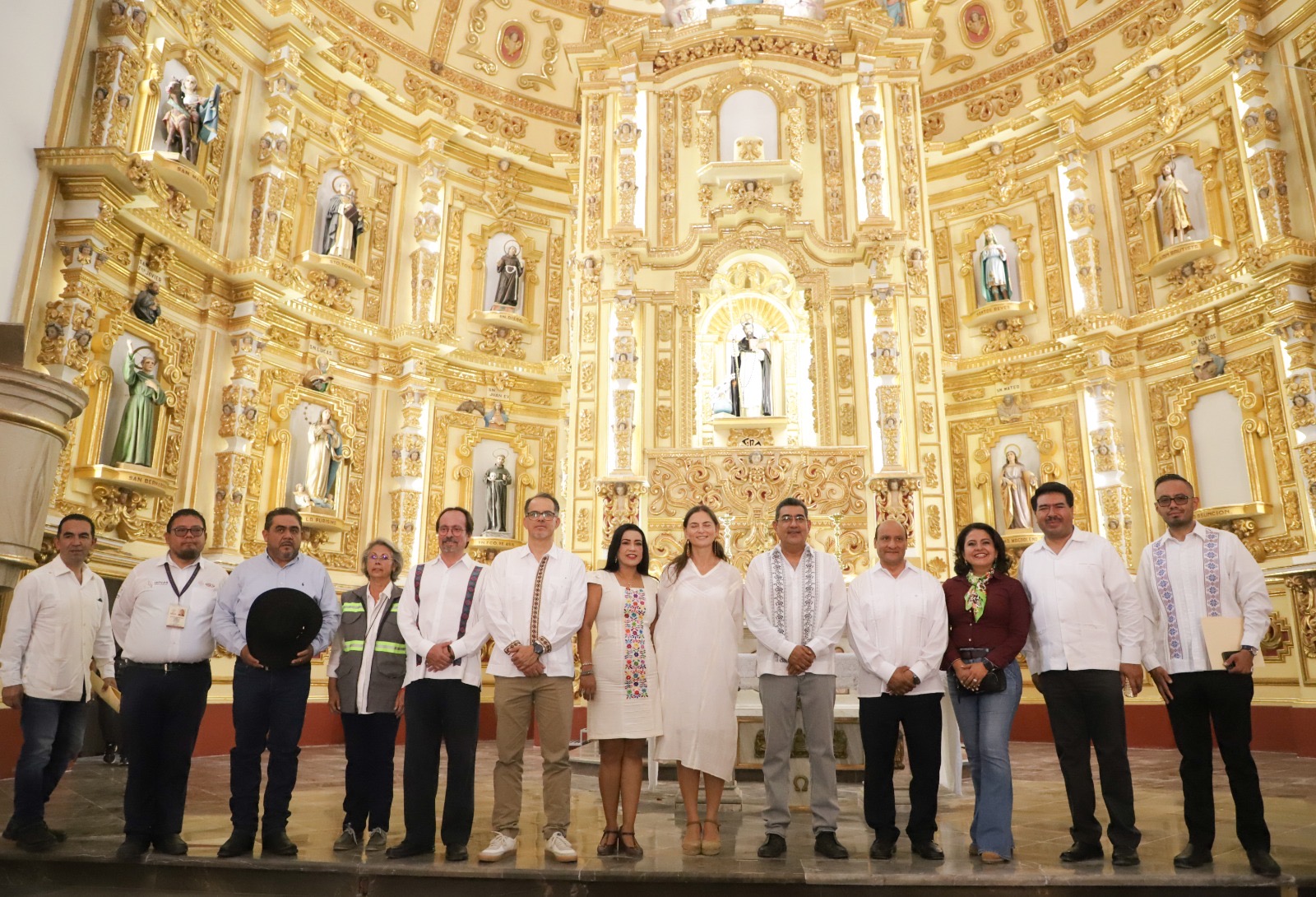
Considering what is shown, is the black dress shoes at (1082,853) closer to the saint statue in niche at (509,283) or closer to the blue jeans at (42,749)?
the blue jeans at (42,749)

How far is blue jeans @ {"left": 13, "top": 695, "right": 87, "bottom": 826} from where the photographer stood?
4.47 m

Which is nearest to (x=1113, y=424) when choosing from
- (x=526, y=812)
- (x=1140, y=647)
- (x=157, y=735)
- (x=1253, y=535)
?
(x=1253, y=535)

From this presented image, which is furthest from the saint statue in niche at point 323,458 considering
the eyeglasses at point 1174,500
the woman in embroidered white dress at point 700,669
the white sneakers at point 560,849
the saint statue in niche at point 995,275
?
the eyeglasses at point 1174,500

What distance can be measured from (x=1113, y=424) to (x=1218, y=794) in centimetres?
761

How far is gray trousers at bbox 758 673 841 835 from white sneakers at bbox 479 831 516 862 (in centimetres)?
123

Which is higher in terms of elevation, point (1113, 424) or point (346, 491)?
point (1113, 424)

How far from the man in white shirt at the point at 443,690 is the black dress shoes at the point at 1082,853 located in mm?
2795

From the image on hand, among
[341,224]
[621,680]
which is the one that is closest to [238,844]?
[621,680]

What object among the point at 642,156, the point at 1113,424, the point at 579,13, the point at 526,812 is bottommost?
the point at 526,812

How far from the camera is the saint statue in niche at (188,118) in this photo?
10633 mm

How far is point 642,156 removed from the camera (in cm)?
1348

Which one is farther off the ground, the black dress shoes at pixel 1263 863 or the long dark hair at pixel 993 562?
the long dark hair at pixel 993 562

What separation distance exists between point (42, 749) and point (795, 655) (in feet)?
12.8

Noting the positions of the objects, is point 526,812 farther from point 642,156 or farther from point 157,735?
point 642,156
